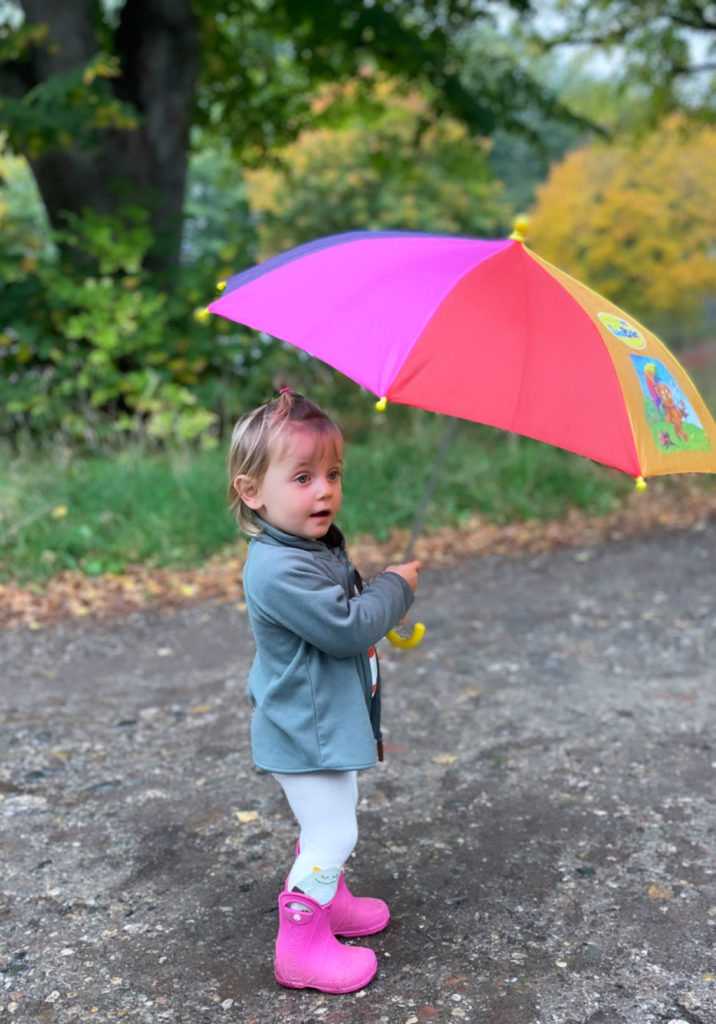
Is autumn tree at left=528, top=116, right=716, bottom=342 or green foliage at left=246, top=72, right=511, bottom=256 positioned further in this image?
green foliage at left=246, top=72, right=511, bottom=256

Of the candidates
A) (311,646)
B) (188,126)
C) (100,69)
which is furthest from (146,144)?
(311,646)

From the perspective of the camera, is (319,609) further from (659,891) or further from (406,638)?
(659,891)

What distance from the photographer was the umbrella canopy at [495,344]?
2.07m

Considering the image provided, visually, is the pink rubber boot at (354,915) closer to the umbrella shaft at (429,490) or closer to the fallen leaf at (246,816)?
the fallen leaf at (246,816)

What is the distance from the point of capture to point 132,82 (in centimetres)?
840

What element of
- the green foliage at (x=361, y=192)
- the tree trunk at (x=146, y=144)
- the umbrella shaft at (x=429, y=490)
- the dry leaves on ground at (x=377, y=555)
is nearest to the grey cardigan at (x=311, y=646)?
the umbrella shaft at (x=429, y=490)

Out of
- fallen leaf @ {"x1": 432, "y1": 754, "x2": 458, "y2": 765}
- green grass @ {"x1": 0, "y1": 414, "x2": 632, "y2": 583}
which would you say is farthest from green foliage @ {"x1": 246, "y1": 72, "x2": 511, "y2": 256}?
fallen leaf @ {"x1": 432, "y1": 754, "x2": 458, "y2": 765}

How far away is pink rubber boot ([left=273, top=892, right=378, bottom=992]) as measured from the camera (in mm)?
2424

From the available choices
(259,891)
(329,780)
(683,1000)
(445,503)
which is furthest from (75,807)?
(445,503)

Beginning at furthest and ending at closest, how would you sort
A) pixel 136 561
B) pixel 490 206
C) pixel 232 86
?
pixel 490 206, pixel 232 86, pixel 136 561

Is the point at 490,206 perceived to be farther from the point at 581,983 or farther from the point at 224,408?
the point at 581,983

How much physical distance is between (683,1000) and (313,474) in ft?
4.98

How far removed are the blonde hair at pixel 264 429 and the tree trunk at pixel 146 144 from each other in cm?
616

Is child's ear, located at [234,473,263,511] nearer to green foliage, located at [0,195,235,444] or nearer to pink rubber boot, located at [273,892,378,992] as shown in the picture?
pink rubber boot, located at [273,892,378,992]
